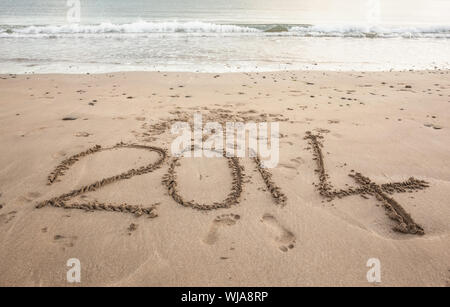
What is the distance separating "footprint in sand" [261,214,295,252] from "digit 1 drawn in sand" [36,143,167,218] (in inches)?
38.1

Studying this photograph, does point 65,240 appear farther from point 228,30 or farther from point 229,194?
point 228,30

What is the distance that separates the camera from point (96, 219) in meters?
2.68

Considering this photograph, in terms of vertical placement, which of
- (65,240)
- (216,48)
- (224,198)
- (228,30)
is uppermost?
(228,30)

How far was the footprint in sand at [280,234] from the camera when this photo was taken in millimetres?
2396

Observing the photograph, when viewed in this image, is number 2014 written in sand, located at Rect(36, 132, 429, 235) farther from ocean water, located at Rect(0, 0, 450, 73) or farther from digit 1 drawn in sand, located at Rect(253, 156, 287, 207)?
ocean water, located at Rect(0, 0, 450, 73)

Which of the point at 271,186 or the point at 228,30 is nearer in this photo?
the point at 271,186

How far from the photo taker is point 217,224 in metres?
2.63

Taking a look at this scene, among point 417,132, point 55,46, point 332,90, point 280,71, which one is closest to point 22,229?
point 417,132

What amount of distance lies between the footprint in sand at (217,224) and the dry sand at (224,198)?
0.05 feet

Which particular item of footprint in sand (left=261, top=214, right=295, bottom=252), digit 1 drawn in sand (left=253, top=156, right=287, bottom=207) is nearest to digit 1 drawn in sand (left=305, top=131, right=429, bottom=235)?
digit 1 drawn in sand (left=253, top=156, right=287, bottom=207)

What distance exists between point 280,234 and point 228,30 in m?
17.0

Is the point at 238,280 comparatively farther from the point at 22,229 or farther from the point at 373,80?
the point at 373,80

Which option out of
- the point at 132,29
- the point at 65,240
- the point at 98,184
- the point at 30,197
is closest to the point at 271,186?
the point at 98,184

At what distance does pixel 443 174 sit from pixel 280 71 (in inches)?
223
